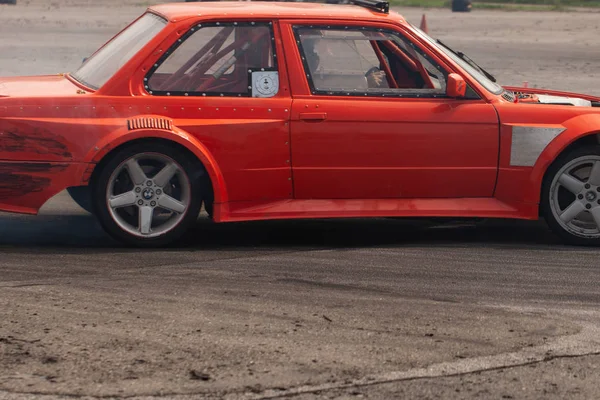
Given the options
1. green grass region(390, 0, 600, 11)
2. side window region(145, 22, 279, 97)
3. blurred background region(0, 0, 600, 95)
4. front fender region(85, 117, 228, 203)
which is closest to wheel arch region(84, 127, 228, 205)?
front fender region(85, 117, 228, 203)

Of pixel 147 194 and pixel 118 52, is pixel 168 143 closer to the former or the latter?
pixel 147 194

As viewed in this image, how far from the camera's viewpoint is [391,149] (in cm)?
788

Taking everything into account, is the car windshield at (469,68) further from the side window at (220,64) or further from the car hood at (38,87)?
the car hood at (38,87)

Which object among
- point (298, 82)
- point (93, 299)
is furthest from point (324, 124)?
point (93, 299)

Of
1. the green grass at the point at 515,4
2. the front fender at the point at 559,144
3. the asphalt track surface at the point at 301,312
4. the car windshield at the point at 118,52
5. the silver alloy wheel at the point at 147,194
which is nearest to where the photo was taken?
the asphalt track surface at the point at 301,312

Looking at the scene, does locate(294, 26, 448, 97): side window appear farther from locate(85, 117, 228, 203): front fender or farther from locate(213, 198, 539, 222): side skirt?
locate(85, 117, 228, 203): front fender

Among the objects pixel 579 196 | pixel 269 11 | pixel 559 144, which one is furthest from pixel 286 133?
pixel 579 196

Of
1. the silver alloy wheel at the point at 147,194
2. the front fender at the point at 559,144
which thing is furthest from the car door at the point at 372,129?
the silver alloy wheel at the point at 147,194

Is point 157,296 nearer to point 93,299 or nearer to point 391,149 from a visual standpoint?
point 93,299

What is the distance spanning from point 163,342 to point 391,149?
9.05ft

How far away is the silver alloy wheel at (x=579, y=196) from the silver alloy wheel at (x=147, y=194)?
2.49 m

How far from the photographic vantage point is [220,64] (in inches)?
310

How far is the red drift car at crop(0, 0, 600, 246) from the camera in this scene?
762cm

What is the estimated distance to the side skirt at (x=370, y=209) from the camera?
25.7 ft
